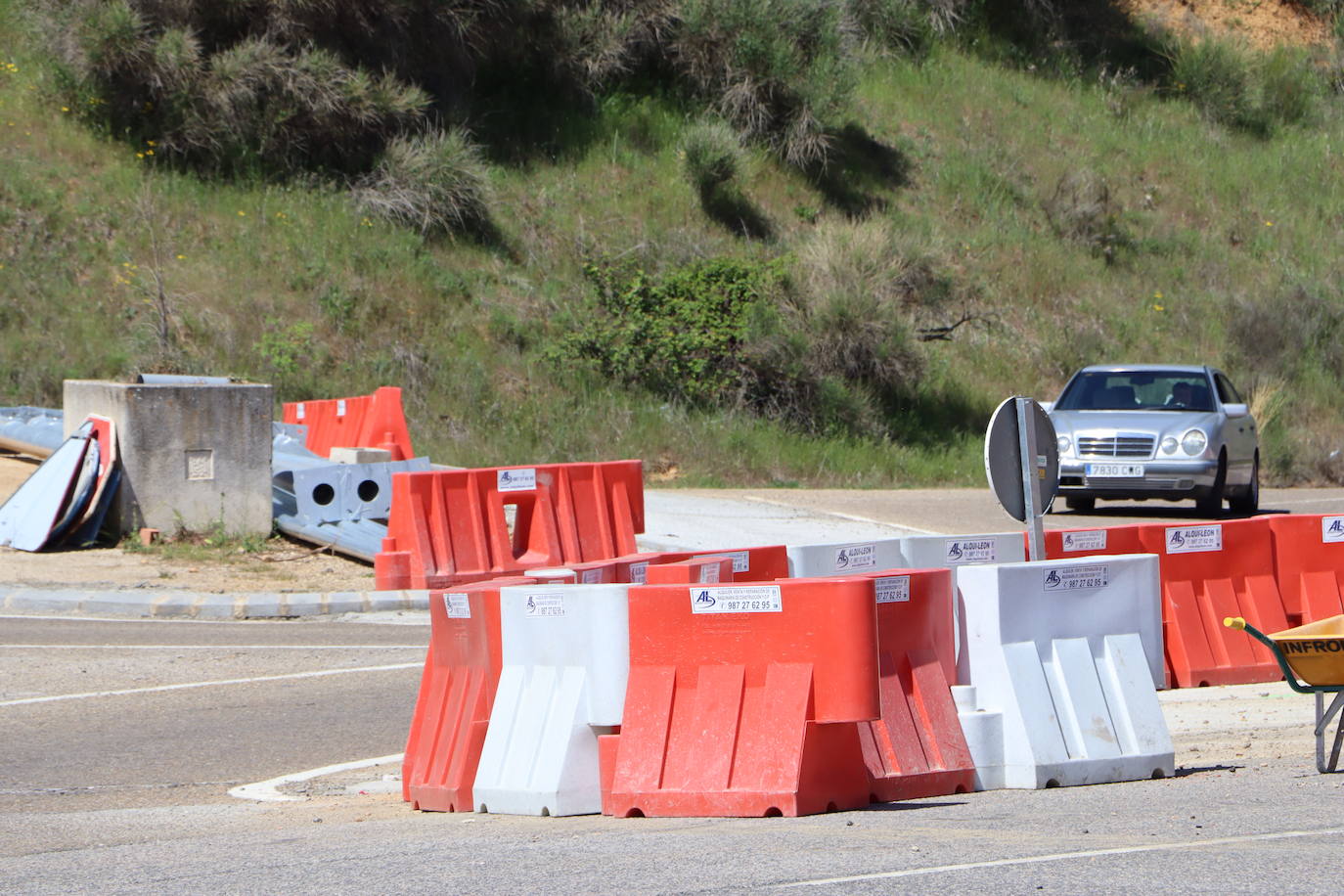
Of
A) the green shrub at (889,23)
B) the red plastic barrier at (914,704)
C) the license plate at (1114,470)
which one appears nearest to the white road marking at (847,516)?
the license plate at (1114,470)

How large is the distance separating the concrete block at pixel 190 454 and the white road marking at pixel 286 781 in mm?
7295

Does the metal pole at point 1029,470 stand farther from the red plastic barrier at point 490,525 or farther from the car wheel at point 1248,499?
the car wheel at point 1248,499

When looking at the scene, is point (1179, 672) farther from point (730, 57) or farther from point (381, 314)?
point (730, 57)

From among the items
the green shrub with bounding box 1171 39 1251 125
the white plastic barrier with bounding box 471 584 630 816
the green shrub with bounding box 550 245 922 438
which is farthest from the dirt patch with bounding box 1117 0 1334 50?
the white plastic barrier with bounding box 471 584 630 816

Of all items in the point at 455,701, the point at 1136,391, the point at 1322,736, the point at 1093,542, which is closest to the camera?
the point at 1322,736

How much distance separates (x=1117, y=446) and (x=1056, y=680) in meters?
12.0

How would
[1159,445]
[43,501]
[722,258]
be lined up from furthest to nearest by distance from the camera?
[722,258] < [1159,445] < [43,501]

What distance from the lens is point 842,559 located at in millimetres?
8703

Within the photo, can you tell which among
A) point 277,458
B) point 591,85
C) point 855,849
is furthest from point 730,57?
point 855,849

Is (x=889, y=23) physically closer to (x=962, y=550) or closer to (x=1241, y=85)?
(x=1241, y=85)

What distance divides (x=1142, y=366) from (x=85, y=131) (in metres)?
18.3

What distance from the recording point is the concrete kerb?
1259cm

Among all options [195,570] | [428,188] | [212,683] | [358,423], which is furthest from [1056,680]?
[428,188]

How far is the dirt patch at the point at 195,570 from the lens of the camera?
13273mm
